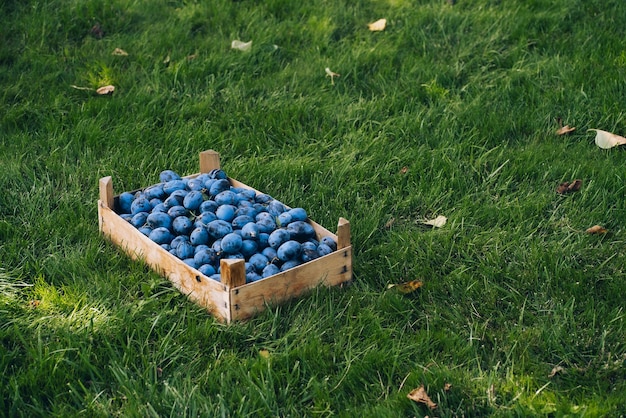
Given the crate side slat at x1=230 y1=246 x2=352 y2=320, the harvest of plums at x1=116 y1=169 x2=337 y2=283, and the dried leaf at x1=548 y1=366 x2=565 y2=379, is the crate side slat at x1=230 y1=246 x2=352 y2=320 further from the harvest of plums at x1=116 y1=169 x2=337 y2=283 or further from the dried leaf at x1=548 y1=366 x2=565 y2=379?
the dried leaf at x1=548 y1=366 x2=565 y2=379

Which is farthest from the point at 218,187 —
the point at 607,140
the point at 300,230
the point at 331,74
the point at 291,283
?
the point at 607,140

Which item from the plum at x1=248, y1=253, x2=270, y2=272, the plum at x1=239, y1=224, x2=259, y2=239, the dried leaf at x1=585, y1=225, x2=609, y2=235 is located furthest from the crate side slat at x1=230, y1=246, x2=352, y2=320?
the dried leaf at x1=585, y1=225, x2=609, y2=235

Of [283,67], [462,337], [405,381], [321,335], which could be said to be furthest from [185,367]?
[283,67]

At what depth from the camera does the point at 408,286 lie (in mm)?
3359

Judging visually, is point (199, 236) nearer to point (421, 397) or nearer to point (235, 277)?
point (235, 277)

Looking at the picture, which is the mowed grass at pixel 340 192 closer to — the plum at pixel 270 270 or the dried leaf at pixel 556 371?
the dried leaf at pixel 556 371

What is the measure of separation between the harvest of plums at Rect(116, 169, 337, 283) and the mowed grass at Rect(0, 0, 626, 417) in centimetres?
17

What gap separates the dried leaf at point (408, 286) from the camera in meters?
3.33

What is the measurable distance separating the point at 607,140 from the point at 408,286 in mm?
1654

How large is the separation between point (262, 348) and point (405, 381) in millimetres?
531

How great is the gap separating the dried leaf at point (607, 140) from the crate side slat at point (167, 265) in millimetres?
2338

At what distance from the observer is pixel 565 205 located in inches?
Answer: 153

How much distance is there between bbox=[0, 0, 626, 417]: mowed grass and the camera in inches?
110

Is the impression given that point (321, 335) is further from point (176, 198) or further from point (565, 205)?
point (565, 205)
